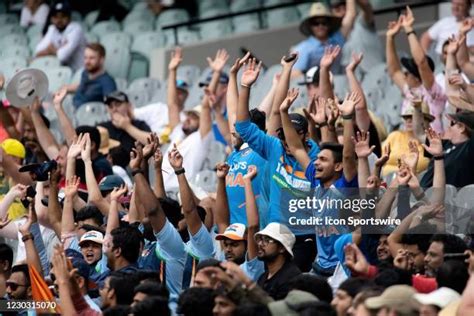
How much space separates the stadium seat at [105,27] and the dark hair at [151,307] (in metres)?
12.1

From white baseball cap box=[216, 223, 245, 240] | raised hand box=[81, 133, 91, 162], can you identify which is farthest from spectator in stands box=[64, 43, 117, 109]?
white baseball cap box=[216, 223, 245, 240]

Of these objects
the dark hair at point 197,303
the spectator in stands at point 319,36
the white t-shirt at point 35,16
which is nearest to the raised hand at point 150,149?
the dark hair at point 197,303

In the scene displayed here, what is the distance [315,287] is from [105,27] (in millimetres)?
11940

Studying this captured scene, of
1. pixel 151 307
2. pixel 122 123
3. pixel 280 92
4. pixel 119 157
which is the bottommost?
pixel 119 157

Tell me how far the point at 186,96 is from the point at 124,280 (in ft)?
23.6

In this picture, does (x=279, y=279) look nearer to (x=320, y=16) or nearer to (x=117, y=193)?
(x=117, y=193)

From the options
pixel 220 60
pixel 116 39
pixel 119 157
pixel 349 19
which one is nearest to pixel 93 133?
pixel 119 157

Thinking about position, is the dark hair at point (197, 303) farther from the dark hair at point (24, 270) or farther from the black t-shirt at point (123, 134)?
the black t-shirt at point (123, 134)

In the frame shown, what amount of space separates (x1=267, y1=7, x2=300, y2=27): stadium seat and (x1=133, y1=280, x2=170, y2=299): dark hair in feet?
34.7

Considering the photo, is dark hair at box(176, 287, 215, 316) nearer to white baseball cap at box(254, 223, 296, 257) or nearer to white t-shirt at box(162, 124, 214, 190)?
white baseball cap at box(254, 223, 296, 257)

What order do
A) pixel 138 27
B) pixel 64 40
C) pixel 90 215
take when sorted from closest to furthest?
pixel 90 215, pixel 64 40, pixel 138 27

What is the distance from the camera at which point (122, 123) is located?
17.1 m

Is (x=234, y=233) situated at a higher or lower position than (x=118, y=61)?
higher

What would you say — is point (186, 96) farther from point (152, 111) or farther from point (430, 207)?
point (430, 207)
